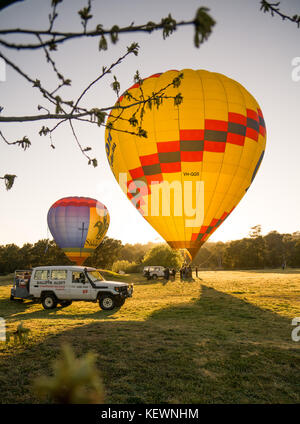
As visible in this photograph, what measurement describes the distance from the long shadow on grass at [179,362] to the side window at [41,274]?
632cm

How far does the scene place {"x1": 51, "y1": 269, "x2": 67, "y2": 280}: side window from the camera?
45.5 feet

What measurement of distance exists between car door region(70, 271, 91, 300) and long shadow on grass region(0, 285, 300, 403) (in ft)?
14.9

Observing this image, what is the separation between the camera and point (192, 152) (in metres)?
16.2

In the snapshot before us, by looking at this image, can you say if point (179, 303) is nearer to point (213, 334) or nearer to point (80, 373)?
point (213, 334)

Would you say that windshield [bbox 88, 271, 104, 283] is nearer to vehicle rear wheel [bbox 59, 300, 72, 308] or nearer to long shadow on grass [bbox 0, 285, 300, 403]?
vehicle rear wheel [bbox 59, 300, 72, 308]

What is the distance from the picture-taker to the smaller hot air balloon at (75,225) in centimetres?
3106

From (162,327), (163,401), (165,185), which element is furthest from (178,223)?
(163,401)

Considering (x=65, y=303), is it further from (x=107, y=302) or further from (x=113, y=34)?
(x=113, y=34)

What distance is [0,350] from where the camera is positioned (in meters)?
6.22

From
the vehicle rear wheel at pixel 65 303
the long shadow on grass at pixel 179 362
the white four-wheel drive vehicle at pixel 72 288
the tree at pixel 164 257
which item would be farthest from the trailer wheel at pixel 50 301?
the tree at pixel 164 257

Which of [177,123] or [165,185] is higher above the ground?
[177,123]

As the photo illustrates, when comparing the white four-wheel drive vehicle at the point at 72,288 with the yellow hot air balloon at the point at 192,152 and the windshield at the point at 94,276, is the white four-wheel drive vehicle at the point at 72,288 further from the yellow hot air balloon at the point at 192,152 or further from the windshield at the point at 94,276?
the yellow hot air balloon at the point at 192,152

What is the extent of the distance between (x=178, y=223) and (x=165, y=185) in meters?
2.59

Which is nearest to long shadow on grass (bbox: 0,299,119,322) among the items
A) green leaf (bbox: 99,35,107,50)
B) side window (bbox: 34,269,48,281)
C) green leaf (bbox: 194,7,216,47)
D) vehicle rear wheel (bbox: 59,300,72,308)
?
vehicle rear wheel (bbox: 59,300,72,308)
